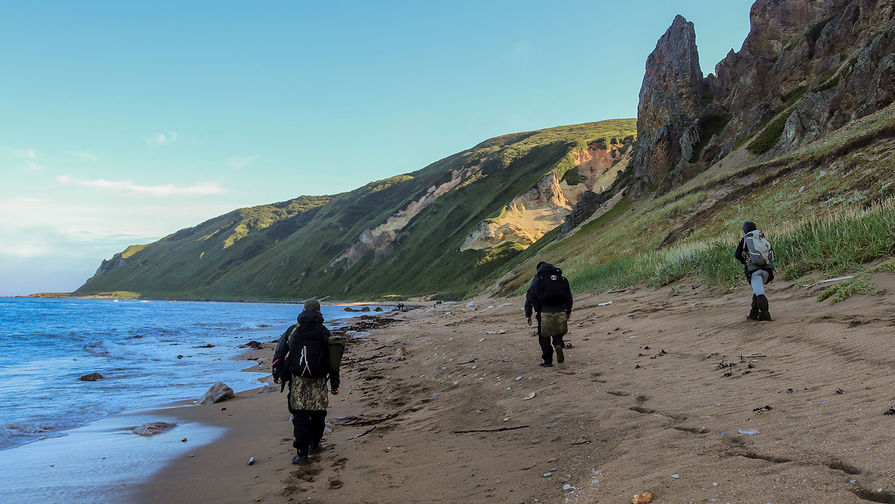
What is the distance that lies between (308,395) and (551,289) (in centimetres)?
521

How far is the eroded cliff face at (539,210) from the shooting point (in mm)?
112438

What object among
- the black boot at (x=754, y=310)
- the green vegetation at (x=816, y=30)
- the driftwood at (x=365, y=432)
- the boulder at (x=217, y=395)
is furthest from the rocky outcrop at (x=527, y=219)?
the driftwood at (x=365, y=432)

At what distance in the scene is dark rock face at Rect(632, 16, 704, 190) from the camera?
64062mm

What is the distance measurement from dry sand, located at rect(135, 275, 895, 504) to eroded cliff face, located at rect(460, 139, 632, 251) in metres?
99.8

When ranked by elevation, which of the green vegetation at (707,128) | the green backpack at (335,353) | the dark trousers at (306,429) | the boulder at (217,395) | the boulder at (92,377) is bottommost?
the boulder at (217,395)

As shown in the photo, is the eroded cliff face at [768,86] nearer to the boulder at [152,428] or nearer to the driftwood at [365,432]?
the driftwood at [365,432]

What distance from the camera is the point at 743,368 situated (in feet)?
22.3

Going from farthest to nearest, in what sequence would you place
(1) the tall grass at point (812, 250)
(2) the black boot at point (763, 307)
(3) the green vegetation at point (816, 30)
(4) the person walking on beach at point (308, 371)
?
(3) the green vegetation at point (816, 30), (1) the tall grass at point (812, 250), (2) the black boot at point (763, 307), (4) the person walking on beach at point (308, 371)

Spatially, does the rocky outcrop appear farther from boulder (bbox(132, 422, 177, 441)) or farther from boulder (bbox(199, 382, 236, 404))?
boulder (bbox(132, 422, 177, 441))

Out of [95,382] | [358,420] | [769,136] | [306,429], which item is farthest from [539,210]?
[306,429]

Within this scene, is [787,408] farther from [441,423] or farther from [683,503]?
[441,423]

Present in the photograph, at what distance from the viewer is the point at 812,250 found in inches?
460

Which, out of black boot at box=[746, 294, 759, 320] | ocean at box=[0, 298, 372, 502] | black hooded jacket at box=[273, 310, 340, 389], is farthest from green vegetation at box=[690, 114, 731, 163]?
black hooded jacket at box=[273, 310, 340, 389]

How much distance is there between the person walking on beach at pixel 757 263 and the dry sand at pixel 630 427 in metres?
0.36
